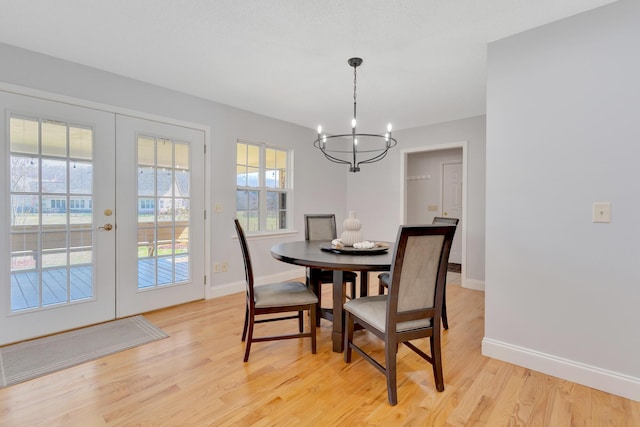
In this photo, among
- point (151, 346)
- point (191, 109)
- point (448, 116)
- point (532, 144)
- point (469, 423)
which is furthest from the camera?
point (448, 116)

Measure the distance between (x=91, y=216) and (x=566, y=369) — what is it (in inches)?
150

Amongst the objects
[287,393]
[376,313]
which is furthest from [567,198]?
[287,393]

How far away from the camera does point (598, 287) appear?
1.85 metres

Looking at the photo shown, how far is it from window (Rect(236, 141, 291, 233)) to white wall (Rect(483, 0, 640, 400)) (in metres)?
2.81

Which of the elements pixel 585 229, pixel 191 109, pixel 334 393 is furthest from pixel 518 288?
pixel 191 109

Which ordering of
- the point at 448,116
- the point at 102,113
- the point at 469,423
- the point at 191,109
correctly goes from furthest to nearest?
1. the point at 448,116
2. the point at 191,109
3. the point at 102,113
4. the point at 469,423

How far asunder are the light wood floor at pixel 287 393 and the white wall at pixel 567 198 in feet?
0.87

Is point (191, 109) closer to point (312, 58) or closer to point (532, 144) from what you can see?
point (312, 58)

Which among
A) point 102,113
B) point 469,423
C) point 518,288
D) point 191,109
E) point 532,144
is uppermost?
point 191,109

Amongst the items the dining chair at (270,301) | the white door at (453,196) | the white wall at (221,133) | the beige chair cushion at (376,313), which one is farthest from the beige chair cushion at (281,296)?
the white door at (453,196)

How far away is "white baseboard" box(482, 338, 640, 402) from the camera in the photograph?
1.76 m

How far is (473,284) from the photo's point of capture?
4098mm

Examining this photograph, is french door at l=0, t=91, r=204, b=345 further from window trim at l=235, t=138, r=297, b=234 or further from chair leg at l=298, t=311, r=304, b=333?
chair leg at l=298, t=311, r=304, b=333

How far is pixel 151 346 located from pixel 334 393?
151cm
